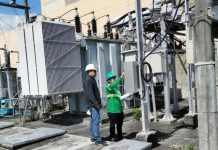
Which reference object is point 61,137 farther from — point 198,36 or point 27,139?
point 198,36

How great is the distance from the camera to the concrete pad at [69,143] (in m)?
7.31

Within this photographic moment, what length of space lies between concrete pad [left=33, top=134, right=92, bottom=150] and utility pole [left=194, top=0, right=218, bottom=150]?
3759 mm

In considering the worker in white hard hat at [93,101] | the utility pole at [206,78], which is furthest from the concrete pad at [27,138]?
the utility pole at [206,78]

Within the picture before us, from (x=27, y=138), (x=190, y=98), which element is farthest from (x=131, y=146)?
(x=190, y=98)

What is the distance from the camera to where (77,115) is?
11547 mm

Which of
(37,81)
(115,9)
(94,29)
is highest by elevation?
(115,9)

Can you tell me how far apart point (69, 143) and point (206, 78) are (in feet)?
15.4

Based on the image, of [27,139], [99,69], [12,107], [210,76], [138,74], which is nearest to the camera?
[210,76]

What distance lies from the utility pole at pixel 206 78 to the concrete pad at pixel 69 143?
3.76 meters

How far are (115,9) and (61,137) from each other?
22652 millimetres

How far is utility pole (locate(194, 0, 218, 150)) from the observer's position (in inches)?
163

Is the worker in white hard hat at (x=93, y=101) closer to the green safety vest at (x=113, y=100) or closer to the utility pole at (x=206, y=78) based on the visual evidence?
the green safety vest at (x=113, y=100)

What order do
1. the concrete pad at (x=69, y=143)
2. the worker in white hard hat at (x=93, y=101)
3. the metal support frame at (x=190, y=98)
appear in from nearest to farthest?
the worker in white hard hat at (x=93, y=101) < the concrete pad at (x=69, y=143) < the metal support frame at (x=190, y=98)

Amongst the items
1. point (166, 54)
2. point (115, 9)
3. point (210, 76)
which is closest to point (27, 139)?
point (166, 54)
